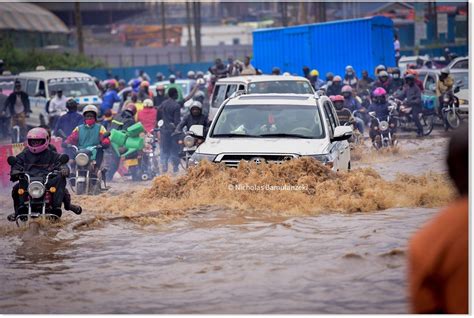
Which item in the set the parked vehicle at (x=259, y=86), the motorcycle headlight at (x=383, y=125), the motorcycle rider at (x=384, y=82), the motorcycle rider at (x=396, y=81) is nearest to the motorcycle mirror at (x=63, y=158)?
the parked vehicle at (x=259, y=86)

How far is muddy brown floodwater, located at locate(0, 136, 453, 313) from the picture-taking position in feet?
27.5

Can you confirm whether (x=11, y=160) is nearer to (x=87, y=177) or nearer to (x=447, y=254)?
(x=87, y=177)

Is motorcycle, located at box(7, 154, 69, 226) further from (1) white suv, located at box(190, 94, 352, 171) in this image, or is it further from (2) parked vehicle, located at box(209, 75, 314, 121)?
(2) parked vehicle, located at box(209, 75, 314, 121)

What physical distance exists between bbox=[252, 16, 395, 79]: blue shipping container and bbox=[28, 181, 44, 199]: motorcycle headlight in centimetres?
2009

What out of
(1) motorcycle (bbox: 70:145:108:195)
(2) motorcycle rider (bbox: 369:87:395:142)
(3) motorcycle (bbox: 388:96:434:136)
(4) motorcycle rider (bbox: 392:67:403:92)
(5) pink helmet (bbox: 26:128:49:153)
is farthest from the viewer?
(4) motorcycle rider (bbox: 392:67:403:92)

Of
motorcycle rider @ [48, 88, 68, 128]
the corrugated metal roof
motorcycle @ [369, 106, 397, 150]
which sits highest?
the corrugated metal roof

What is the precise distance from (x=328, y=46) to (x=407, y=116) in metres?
9.28

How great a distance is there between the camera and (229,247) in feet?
35.7

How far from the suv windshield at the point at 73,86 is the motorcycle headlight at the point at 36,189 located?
668 inches

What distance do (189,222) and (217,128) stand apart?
163 cm

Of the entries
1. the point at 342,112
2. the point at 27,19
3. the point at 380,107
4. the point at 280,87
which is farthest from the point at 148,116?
the point at 27,19

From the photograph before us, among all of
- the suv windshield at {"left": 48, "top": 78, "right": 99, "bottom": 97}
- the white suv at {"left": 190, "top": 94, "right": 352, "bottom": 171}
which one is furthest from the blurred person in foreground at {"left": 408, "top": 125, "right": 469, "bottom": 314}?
the suv windshield at {"left": 48, "top": 78, "right": 99, "bottom": 97}

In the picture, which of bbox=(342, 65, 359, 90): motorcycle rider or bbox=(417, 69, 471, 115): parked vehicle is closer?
bbox=(417, 69, 471, 115): parked vehicle

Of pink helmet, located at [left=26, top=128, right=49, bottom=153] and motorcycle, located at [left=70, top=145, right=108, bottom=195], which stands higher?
pink helmet, located at [left=26, top=128, right=49, bottom=153]
